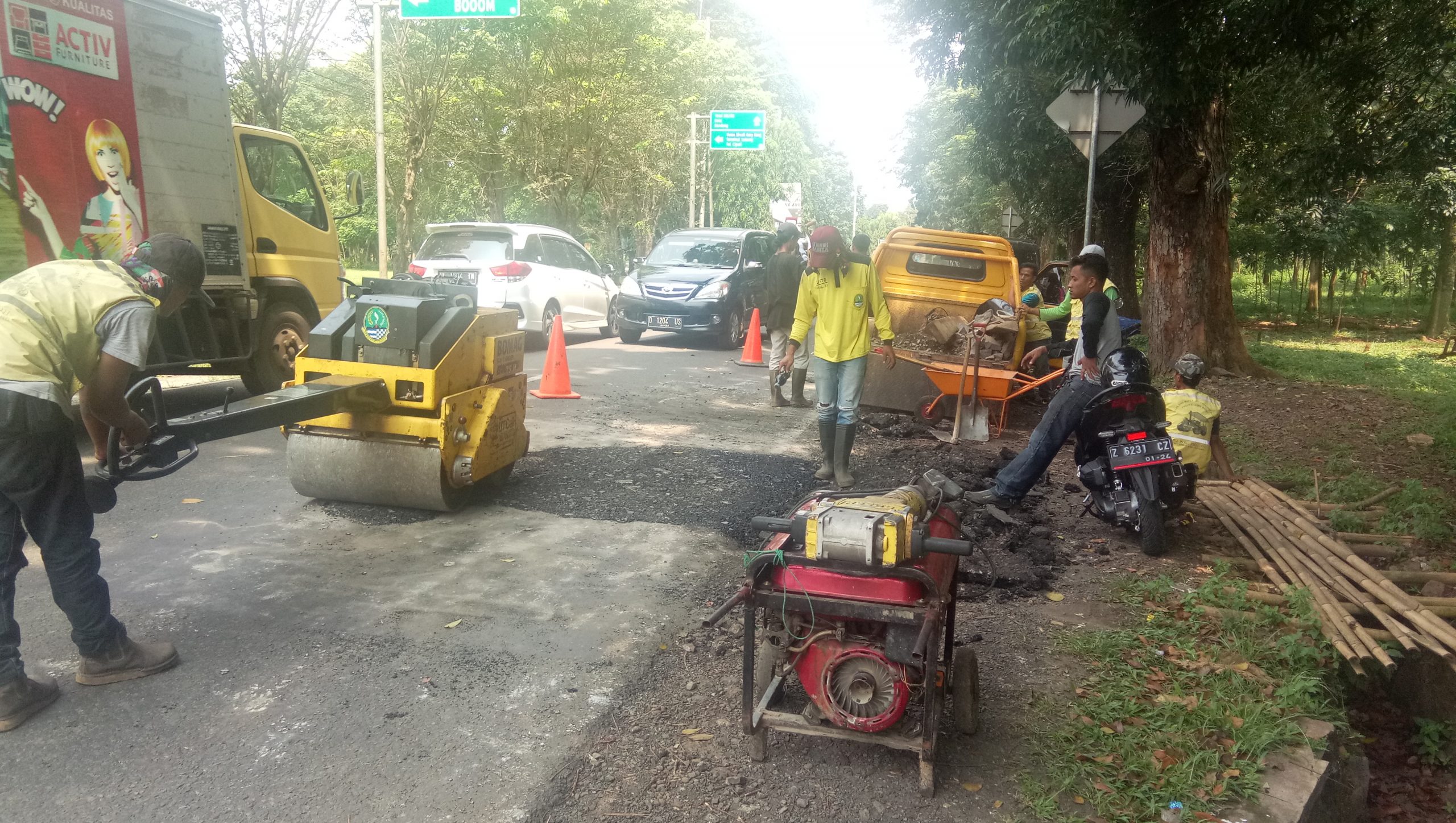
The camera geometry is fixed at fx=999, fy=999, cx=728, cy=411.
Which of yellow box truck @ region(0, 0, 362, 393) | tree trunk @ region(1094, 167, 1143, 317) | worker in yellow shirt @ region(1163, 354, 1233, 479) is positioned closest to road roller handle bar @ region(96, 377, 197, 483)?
yellow box truck @ region(0, 0, 362, 393)

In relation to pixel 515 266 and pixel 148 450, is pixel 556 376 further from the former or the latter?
pixel 148 450

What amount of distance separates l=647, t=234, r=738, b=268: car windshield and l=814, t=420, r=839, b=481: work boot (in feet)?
29.4

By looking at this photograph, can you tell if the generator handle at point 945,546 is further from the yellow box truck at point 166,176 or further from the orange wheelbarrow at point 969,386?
the yellow box truck at point 166,176

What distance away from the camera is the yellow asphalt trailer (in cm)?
573

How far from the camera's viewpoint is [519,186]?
3319 centimetres

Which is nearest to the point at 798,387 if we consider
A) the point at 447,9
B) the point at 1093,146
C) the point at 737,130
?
the point at 1093,146

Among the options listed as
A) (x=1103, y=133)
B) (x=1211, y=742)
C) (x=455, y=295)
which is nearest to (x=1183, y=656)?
(x=1211, y=742)

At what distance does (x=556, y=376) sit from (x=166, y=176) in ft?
12.7

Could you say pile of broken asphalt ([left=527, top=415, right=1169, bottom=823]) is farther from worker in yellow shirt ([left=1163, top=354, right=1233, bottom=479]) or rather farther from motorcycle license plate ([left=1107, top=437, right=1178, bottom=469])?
worker in yellow shirt ([left=1163, top=354, right=1233, bottom=479])

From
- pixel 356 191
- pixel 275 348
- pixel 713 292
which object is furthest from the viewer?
pixel 713 292

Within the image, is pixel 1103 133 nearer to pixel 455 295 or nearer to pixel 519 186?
pixel 455 295

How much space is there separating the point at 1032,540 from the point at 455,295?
3.79m

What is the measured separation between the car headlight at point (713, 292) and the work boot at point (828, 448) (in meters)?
8.07

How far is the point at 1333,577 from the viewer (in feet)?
15.5
